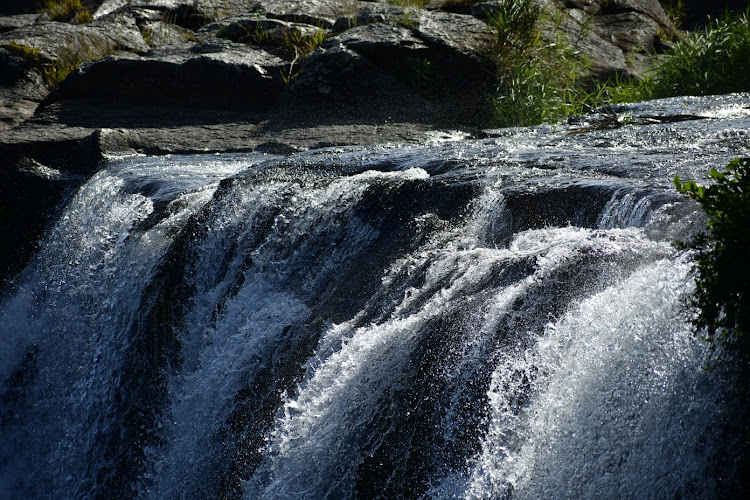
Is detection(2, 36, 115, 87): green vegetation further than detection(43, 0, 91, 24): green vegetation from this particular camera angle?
No

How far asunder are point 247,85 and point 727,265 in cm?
791

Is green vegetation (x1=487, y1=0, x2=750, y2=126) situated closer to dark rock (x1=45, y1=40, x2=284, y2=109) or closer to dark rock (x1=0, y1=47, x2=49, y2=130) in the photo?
dark rock (x1=45, y1=40, x2=284, y2=109)

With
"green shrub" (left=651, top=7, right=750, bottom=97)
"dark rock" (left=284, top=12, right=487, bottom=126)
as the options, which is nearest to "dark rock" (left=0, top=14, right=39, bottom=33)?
"dark rock" (left=284, top=12, right=487, bottom=126)

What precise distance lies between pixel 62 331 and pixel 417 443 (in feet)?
12.1

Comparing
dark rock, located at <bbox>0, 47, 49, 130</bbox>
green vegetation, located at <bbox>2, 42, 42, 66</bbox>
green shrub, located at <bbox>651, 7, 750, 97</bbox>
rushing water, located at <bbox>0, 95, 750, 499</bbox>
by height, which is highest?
green vegetation, located at <bbox>2, 42, 42, 66</bbox>

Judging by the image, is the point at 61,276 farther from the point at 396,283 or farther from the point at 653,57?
the point at 653,57

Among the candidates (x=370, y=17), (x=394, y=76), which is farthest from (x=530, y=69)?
(x=370, y=17)

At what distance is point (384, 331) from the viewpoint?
329cm

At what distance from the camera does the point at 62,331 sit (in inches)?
216

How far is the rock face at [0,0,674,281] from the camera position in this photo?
757 centimetres

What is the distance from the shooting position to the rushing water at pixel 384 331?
2531 millimetres

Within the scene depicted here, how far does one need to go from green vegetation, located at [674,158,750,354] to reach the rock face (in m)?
5.36

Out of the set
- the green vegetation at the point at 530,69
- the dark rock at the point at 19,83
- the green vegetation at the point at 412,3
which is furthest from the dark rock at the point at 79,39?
the green vegetation at the point at 530,69

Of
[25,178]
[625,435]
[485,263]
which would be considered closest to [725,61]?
[485,263]
